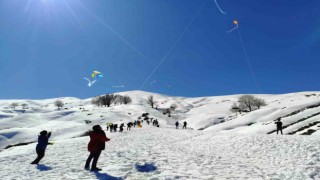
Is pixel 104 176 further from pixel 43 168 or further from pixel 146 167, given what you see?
pixel 43 168

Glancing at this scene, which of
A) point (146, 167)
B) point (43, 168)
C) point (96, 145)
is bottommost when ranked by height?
point (43, 168)

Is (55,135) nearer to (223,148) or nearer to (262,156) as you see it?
(223,148)

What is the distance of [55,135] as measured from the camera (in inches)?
3103

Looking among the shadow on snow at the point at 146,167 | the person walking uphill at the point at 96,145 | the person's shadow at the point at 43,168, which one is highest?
the person walking uphill at the point at 96,145

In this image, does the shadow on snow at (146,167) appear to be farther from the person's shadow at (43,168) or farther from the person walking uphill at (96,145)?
the person's shadow at (43,168)

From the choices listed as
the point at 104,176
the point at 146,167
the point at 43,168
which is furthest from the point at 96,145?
the point at 43,168

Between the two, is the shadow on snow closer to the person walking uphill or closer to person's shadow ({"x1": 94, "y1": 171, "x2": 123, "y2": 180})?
person's shadow ({"x1": 94, "y1": 171, "x2": 123, "y2": 180})

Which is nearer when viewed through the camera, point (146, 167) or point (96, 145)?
point (96, 145)

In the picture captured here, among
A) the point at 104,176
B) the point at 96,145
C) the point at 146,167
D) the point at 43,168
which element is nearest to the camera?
the point at 104,176

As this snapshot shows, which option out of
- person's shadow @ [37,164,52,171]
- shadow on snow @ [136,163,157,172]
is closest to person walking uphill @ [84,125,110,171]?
Answer: shadow on snow @ [136,163,157,172]

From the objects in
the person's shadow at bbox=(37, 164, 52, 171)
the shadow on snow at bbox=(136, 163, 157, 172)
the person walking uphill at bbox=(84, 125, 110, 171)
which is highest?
the person walking uphill at bbox=(84, 125, 110, 171)

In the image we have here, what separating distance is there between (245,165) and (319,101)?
220 ft

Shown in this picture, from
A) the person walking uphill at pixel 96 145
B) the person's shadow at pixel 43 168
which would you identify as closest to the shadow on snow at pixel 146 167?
the person walking uphill at pixel 96 145

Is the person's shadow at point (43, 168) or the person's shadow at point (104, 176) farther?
the person's shadow at point (43, 168)
